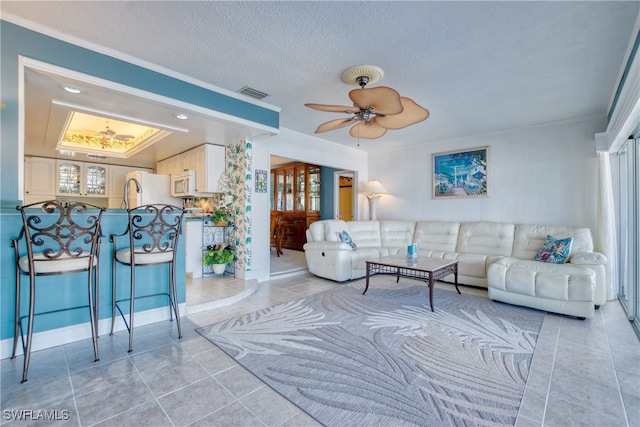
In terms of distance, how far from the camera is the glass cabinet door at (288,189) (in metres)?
8.21

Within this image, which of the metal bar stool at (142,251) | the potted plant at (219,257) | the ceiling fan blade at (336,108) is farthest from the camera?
the potted plant at (219,257)

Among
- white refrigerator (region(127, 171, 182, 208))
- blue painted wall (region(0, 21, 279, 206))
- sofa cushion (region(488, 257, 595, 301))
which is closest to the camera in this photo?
blue painted wall (region(0, 21, 279, 206))

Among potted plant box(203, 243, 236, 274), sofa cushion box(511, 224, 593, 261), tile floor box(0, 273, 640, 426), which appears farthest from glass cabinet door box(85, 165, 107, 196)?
sofa cushion box(511, 224, 593, 261)

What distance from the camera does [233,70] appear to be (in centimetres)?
292

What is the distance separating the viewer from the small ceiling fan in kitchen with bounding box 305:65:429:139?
2352mm

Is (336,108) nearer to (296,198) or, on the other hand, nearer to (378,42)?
(378,42)

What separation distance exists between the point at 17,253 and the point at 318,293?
3001mm

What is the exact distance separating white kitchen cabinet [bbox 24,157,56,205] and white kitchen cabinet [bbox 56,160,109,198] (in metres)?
0.09

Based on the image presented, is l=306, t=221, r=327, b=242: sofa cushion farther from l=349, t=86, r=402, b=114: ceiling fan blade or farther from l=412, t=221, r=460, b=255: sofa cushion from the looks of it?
l=349, t=86, r=402, b=114: ceiling fan blade

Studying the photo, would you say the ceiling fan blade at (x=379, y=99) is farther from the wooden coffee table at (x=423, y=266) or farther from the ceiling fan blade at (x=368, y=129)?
the wooden coffee table at (x=423, y=266)

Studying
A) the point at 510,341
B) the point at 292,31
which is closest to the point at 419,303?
the point at 510,341

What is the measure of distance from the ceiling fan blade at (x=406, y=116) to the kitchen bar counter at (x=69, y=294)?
8.72 ft

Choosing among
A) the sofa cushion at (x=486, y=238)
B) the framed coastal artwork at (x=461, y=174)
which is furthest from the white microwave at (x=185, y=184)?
the sofa cushion at (x=486, y=238)

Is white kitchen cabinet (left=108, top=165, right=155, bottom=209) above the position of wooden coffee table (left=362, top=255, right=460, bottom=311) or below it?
above
